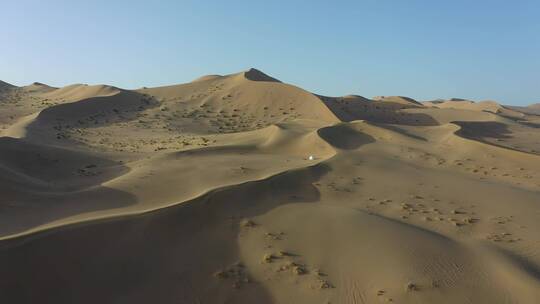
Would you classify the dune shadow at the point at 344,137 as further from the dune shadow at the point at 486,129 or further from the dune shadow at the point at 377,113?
the dune shadow at the point at 486,129

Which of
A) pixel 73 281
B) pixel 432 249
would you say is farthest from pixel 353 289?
pixel 73 281

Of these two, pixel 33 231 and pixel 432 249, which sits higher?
pixel 33 231

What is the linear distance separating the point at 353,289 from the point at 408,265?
0.99 meters

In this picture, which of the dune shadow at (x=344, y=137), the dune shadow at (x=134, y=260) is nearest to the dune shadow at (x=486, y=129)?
the dune shadow at (x=344, y=137)

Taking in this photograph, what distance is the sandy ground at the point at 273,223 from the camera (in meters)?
7.12

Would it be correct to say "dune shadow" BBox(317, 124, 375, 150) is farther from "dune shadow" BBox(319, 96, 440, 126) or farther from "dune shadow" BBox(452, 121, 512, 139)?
"dune shadow" BBox(452, 121, 512, 139)

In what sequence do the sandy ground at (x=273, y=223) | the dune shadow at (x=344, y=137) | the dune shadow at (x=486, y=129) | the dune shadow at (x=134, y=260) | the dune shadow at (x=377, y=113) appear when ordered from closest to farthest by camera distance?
the dune shadow at (x=134, y=260) → the sandy ground at (x=273, y=223) → the dune shadow at (x=344, y=137) → the dune shadow at (x=486, y=129) → the dune shadow at (x=377, y=113)

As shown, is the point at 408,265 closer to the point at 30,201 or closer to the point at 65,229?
the point at 65,229

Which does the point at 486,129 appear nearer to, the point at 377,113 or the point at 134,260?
the point at 377,113

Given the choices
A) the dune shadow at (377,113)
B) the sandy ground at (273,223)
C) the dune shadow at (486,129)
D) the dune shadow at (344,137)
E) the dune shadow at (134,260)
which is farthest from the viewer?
the dune shadow at (377,113)

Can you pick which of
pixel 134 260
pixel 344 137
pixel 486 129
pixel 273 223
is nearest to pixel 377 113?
pixel 486 129

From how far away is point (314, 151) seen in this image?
1617 centimetres

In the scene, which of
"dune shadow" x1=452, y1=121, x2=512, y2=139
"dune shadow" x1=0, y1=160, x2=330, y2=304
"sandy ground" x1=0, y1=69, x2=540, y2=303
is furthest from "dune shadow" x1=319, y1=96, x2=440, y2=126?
"dune shadow" x1=0, y1=160, x2=330, y2=304

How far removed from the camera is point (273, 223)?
9.10 meters
